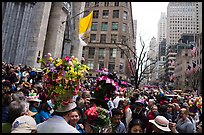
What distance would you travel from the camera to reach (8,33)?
15.3 m

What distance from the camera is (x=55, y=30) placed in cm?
2272

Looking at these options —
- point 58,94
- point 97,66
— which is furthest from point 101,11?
point 58,94

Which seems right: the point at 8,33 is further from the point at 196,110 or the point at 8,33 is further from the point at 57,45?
the point at 196,110

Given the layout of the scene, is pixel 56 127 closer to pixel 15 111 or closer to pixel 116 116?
pixel 15 111

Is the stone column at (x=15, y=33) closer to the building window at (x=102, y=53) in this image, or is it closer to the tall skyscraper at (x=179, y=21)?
the building window at (x=102, y=53)

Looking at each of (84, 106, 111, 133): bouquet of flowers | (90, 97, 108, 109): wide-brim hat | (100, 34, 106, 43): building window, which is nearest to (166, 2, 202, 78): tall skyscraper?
(100, 34, 106, 43): building window

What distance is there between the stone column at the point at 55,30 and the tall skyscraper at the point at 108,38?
25.6 m

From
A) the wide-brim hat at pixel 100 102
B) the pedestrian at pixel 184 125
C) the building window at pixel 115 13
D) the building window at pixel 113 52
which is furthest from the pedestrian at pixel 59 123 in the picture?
the building window at pixel 115 13

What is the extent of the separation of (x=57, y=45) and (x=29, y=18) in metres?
6.41

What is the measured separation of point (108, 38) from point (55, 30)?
2847 cm

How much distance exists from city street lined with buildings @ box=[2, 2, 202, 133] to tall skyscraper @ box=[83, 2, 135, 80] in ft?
0.89

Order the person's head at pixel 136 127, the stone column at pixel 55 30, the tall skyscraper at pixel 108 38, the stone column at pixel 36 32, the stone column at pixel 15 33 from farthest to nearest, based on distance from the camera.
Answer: the tall skyscraper at pixel 108 38 → the stone column at pixel 55 30 → the stone column at pixel 36 32 → the stone column at pixel 15 33 → the person's head at pixel 136 127

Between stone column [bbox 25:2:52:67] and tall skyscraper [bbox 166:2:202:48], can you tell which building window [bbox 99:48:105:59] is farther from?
tall skyscraper [bbox 166:2:202:48]

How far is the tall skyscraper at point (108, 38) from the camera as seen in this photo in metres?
48.2
